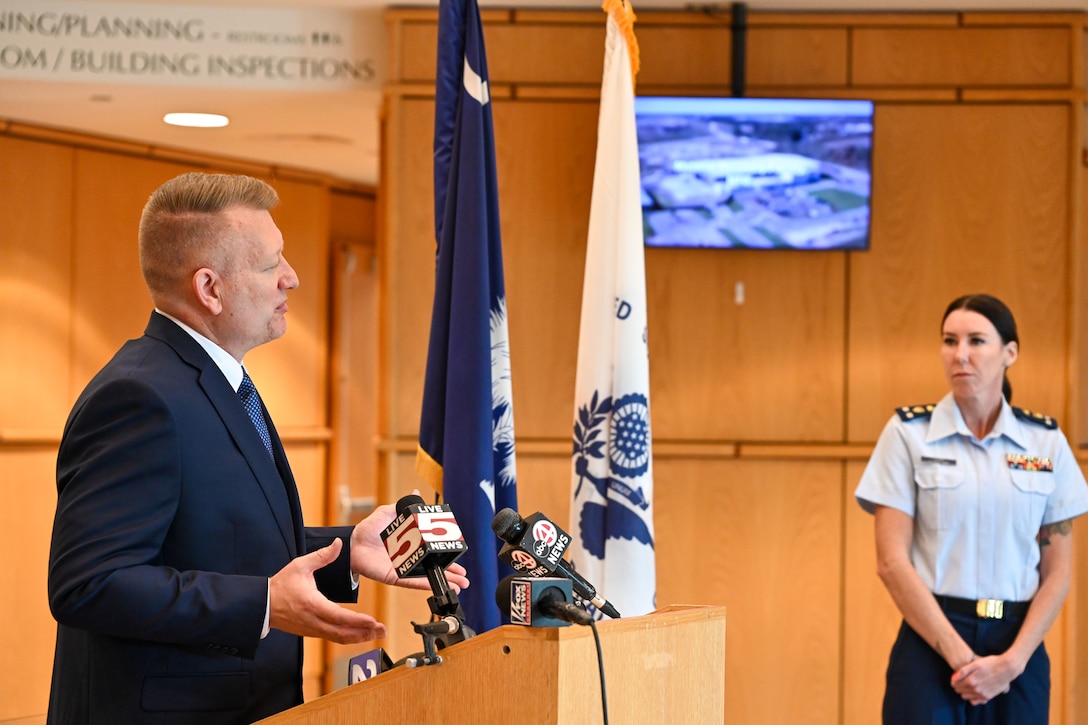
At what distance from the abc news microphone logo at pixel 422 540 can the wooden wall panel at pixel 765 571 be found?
3.08 meters

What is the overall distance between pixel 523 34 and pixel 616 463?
1.95m

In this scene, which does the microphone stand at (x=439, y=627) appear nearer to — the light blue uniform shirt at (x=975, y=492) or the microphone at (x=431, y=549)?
the microphone at (x=431, y=549)

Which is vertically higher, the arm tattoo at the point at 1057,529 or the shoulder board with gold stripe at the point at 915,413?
the shoulder board with gold stripe at the point at 915,413

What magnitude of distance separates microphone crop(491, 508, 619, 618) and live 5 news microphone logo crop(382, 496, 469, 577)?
0.07 metres

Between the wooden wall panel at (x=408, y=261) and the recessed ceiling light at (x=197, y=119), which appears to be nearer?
the wooden wall panel at (x=408, y=261)

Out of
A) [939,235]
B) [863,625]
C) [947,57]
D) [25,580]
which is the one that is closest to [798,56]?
[947,57]

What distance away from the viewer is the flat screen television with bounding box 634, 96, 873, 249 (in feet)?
14.5

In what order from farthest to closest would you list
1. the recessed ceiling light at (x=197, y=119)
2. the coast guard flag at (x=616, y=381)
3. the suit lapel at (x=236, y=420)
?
the recessed ceiling light at (x=197, y=119) < the coast guard flag at (x=616, y=381) < the suit lapel at (x=236, y=420)

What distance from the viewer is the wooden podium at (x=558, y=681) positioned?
52.8 inches

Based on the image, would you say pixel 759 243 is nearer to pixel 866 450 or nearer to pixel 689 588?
pixel 866 450

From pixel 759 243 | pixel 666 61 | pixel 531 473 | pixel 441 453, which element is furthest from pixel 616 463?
pixel 666 61

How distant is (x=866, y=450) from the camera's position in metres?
4.52

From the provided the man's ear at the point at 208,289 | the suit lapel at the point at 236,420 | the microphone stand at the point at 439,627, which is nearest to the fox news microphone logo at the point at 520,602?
the microphone stand at the point at 439,627

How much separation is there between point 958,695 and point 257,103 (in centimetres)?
361
